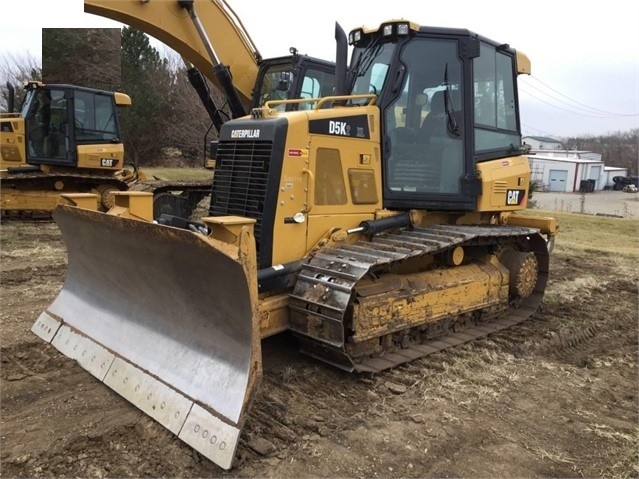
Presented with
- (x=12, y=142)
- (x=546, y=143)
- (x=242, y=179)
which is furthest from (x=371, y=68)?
(x=546, y=143)

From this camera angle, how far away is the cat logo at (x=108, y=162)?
13.0 metres

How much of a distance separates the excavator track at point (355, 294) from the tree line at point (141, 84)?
2641 cm

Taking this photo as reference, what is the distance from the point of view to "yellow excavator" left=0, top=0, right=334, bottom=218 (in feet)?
26.2

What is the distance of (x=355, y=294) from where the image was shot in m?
4.55

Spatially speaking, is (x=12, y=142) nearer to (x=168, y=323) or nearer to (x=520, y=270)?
(x=168, y=323)

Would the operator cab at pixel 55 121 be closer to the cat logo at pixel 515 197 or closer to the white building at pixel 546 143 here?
the cat logo at pixel 515 197

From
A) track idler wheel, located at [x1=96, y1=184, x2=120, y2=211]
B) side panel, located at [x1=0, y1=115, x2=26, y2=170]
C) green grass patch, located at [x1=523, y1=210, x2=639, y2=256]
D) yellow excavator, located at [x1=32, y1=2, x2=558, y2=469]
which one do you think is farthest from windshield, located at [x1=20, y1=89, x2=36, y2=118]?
green grass patch, located at [x1=523, y1=210, x2=639, y2=256]

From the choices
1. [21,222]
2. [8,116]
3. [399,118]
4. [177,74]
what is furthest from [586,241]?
[177,74]

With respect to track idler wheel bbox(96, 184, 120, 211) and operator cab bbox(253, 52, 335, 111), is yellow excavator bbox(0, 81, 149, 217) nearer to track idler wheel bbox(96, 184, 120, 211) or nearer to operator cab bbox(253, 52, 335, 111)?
track idler wheel bbox(96, 184, 120, 211)

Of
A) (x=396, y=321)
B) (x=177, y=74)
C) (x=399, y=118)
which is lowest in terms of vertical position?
(x=396, y=321)

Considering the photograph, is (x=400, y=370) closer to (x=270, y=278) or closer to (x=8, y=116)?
(x=270, y=278)

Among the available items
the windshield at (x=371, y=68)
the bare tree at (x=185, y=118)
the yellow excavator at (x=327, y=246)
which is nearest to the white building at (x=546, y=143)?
the bare tree at (x=185, y=118)

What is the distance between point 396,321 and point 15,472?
2962 mm

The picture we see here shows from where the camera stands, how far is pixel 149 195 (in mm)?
5305
